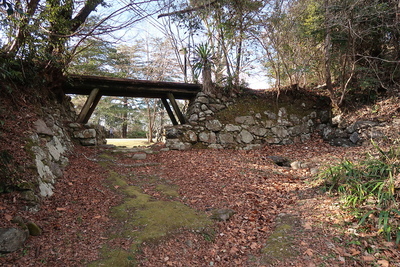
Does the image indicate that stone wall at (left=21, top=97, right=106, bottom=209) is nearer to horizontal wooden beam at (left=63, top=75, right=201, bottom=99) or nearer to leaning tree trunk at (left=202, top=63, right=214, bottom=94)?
horizontal wooden beam at (left=63, top=75, right=201, bottom=99)

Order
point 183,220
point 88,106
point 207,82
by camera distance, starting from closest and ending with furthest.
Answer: point 183,220 < point 88,106 < point 207,82

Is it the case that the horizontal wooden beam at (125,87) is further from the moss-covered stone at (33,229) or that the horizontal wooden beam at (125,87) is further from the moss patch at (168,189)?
Answer: the moss-covered stone at (33,229)

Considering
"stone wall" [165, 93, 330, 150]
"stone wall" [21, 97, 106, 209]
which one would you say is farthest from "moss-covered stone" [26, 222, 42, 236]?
"stone wall" [165, 93, 330, 150]

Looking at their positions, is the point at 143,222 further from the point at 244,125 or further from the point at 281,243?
the point at 244,125

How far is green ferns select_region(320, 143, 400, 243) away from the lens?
2.44 meters

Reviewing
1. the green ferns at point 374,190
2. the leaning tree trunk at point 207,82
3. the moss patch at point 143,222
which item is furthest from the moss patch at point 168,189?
the leaning tree trunk at point 207,82

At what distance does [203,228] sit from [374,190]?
2551 millimetres

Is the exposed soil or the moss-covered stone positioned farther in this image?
the moss-covered stone

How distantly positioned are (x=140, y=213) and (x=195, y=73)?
6472 mm

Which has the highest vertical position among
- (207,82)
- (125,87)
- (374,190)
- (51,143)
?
(207,82)

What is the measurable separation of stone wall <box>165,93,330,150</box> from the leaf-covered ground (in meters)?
2.74

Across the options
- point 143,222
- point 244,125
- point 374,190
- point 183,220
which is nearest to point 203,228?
point 183,220

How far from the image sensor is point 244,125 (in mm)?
7938

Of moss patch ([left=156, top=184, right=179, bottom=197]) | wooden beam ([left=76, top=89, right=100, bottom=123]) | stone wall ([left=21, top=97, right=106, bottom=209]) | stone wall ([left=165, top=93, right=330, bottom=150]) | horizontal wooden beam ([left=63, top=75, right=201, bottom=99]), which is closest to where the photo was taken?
stone wall ([left=21, top=97, right=106, bottom=209])
